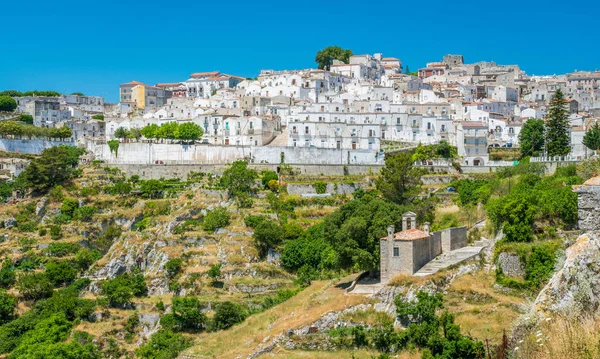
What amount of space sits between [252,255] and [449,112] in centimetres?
3450

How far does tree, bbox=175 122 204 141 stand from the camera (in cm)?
6769

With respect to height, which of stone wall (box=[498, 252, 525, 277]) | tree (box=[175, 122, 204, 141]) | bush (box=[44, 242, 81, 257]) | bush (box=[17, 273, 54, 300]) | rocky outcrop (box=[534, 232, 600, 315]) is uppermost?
tree (box=[175, 122, 204, 141])

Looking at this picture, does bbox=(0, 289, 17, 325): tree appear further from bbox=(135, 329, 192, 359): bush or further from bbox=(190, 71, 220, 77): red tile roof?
bbox=(190, 71, 220, 77): red tile roof

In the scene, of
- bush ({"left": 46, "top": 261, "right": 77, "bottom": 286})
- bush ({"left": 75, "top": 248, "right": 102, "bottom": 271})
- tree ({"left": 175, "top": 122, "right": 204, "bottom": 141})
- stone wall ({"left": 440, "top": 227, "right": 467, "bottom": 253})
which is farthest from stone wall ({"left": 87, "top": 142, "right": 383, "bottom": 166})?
stone wall ({"left": 440, "top": 227, "right": 467, "bottom": 253})

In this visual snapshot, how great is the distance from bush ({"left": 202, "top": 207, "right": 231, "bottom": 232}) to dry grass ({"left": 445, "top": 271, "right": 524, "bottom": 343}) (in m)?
23.4

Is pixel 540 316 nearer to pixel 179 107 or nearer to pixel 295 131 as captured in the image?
pixel 295 131

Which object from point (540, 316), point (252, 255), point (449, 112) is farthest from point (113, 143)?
point (540, 316)

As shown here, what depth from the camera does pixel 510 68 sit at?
107562mm

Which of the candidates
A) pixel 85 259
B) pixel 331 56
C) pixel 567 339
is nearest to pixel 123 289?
pixel 85 259

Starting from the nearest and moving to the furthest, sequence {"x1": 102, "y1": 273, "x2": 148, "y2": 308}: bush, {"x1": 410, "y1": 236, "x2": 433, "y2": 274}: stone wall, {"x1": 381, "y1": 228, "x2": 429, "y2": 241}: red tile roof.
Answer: {"x1": 410, "y1": 236, "x2": 433, "y2": 274}: stone wall < {"x1": 381, "y1": 228, "x2": 429, "y2": 241}: red tile roof < {"x1": 102, "y1": 273, "x2": 148, "y2": 308}: bush

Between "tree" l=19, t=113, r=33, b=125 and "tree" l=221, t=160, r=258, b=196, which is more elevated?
"tree" l=19, t=113, r=33, b=125

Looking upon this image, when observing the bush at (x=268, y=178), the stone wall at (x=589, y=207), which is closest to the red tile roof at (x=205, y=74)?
the bush at (x=268, y=178)

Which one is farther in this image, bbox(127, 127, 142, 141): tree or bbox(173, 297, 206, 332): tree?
bbox(127, 127, 142, 141): tree

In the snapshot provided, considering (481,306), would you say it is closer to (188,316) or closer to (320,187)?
(188,316)
